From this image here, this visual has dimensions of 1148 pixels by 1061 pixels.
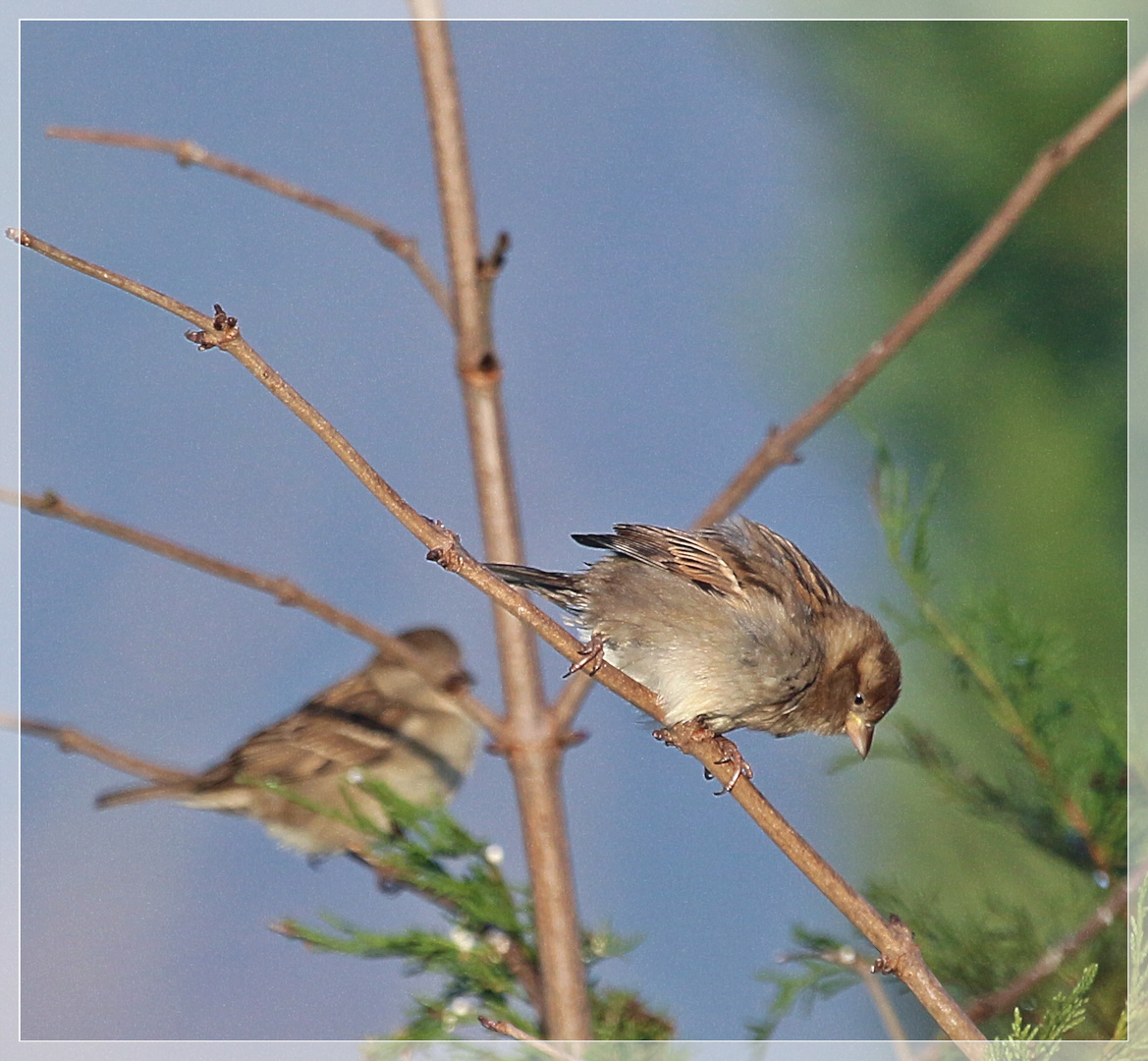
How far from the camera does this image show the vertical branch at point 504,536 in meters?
0.91

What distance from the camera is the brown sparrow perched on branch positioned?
1349mm

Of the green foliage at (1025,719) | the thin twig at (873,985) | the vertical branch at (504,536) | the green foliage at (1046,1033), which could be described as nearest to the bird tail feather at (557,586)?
the vertical branch at (504,536)

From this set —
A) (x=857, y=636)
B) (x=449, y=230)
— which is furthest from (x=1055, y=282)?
(x=449, y=230)

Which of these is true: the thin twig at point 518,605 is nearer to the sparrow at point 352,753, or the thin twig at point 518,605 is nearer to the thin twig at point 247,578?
the thin twig at point 247,578

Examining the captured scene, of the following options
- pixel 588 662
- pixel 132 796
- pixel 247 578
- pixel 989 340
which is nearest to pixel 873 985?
pixel 588 662

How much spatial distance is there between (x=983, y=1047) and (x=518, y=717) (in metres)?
0.42

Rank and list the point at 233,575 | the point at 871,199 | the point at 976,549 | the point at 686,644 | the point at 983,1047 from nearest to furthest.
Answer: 1. the point at 983,1047
2. the point at 233,575
3. the point at 686,644
4. the point at 976,549
5. the point at 871,199

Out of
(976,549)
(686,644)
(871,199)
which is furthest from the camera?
(871,199)

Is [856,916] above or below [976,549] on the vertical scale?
below

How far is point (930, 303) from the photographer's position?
2.89 feet

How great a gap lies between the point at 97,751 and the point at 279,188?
483mm

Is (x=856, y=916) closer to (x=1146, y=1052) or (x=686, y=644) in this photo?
(x=1146, y=1052)

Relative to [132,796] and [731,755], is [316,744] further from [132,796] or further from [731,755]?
[731,755]

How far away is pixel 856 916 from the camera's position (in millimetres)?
726
